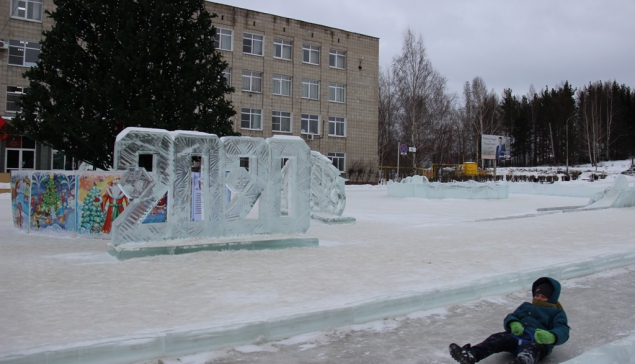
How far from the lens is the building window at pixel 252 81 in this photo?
40.8 metres

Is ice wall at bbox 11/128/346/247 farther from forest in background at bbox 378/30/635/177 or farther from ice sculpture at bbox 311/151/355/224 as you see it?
forest in background at bbox 378/30/635/177

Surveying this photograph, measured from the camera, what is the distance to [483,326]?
16.9 feet

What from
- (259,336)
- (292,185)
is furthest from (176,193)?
(259,336)

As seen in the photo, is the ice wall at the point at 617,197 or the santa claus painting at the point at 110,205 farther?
the ice wall at the point at 617,197

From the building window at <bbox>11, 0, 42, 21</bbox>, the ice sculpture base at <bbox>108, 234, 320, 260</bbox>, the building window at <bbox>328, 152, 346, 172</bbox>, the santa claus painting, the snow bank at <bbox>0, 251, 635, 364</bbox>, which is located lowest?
the snow bank at <bbox>0, 251, 635, 364</bbox>

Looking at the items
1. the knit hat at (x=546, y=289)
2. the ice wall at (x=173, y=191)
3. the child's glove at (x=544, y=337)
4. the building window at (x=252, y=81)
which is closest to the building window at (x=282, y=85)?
the building window at (x=252, y=81)

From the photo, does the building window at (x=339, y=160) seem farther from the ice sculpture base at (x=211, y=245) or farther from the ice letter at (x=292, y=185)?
the ice sculpture base at (x=211, y=245)

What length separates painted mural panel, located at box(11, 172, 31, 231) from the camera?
39.6ft

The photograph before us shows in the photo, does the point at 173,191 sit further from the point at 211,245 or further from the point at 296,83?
the point at 296,83

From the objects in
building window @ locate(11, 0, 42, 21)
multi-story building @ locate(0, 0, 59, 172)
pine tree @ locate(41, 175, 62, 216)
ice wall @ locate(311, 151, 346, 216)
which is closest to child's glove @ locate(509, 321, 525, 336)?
pine tree @ locate(41, 175, 62, 216)

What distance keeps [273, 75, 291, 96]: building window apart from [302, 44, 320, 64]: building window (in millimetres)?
2467

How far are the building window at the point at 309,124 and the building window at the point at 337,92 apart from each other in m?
2.38

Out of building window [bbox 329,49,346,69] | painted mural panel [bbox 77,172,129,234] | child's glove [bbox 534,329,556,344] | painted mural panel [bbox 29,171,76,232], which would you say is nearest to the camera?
child's glove [bbox 534,329,556,344]

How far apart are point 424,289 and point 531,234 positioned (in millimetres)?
7265
